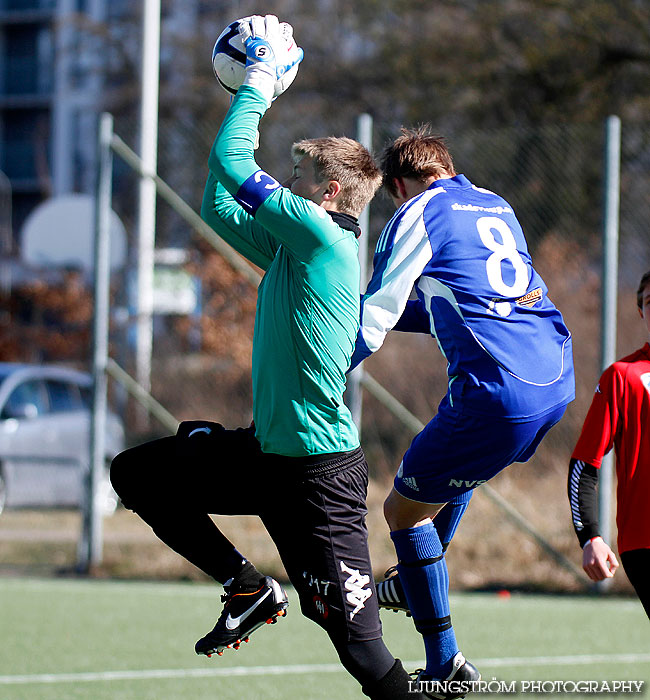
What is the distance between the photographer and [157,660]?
674 cm

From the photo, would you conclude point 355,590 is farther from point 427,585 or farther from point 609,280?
point 609,280

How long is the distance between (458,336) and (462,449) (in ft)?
1.40

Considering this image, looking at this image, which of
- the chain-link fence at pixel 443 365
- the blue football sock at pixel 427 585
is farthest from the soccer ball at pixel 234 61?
the chain-link fence at pixel 443 365

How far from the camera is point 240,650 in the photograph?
7184 mm

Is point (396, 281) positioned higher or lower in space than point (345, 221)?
lower

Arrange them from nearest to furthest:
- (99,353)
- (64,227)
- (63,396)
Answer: (99,353)
(64,227)
(63,396)

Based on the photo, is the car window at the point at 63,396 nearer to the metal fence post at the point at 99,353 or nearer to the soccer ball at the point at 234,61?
the metal fence post at the point at 99,353

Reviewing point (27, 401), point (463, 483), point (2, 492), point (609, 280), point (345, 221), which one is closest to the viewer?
point (345, 221)

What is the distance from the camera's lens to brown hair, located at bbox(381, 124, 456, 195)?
15.8ft

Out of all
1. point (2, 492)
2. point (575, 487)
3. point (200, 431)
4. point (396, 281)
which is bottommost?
point (2, 492)

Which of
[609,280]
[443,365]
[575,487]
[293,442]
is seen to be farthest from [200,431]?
[443,365]

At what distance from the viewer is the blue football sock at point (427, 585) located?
4773mm

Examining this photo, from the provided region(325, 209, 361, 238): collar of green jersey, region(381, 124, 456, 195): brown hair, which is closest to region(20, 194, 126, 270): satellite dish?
region(381, 124, 456, 195): brown hair

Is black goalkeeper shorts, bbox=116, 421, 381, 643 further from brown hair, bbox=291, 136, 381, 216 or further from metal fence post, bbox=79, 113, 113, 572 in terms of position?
metal fence post, bbox=79, 113, 113, 572
